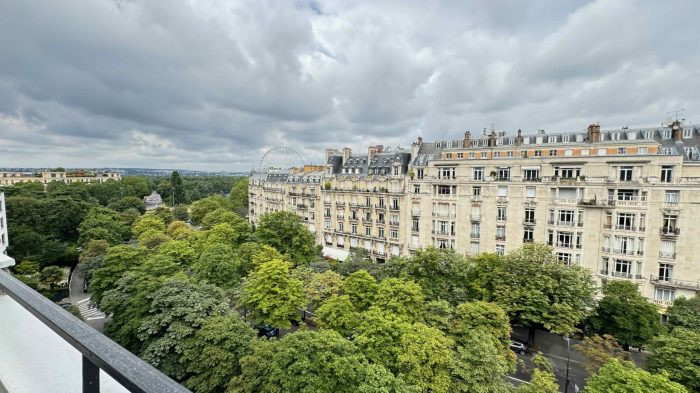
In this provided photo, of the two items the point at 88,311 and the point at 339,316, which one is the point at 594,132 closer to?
the point at 339,316

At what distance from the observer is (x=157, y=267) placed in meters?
28.9

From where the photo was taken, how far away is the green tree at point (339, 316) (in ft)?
75.5

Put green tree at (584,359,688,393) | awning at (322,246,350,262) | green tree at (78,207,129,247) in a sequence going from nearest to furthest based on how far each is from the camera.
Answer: green tree at (584,359,688,393), green tree at (78,207,129,247), awning at (322,246,350,262)

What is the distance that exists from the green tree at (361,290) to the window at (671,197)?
29.9 metres

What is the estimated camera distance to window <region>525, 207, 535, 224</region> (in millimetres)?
38562

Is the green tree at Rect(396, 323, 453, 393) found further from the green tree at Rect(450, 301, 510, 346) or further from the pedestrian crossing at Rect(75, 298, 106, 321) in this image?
the pedestrian crossing at Rect(75, 298, 106, 321)

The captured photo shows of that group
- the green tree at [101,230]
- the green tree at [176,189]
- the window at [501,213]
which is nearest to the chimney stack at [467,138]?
the window at [501,213]

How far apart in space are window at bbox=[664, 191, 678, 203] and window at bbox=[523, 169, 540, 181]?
1108cm

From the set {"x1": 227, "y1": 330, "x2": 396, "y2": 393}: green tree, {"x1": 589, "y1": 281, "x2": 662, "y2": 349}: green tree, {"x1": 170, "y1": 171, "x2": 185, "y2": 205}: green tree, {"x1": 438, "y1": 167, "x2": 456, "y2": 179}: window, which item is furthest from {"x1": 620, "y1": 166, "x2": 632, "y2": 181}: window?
{"x1": 170, "y1": 171, "x2": 185, "y2": 205}: green tree

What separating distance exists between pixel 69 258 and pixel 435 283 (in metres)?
56.2

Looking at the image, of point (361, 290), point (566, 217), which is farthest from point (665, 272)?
point (361, 290)

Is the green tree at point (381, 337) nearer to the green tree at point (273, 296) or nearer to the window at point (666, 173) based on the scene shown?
the green tree at point (273, 296)

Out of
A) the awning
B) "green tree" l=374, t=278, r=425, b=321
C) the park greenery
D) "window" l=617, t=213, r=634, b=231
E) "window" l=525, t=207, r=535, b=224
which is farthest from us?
the awning

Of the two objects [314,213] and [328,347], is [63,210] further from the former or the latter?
[328,347]
